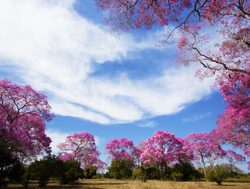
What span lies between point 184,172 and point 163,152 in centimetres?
436

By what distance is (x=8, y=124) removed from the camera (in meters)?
23.1

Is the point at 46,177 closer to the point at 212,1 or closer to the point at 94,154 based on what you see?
the point at 212,1

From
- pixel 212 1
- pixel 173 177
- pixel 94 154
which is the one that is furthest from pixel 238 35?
pixel 94 154

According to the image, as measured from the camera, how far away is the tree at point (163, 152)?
1623 inches

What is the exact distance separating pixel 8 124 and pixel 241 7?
19.7 m

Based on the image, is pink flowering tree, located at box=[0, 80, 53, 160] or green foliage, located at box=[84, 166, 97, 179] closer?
pink flowering tree, located at box=[0, 80, 53, 160]

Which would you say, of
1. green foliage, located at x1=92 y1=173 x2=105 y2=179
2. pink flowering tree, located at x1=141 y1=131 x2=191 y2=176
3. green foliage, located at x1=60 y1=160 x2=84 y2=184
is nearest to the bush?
pink flowering tree, located at x1=141 y1=131 x2=191 y2=176

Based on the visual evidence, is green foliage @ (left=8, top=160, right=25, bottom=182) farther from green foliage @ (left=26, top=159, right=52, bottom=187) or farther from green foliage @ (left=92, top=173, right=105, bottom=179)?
green foliage @ (left=92, top=173, right=105, bottom=179)

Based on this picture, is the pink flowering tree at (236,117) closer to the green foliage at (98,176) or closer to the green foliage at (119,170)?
the green foliage at (119,170)

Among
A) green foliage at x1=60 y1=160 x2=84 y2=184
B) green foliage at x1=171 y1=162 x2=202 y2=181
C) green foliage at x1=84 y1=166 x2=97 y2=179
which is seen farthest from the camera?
green foliage at x1=84 y1=166 x2=97 y2=179

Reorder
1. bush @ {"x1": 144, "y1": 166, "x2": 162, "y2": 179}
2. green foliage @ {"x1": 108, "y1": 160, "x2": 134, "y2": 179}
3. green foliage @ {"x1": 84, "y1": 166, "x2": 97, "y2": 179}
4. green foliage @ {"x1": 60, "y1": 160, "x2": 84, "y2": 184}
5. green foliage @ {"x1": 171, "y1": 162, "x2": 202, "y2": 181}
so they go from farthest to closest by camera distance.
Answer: green foliage @ {"x1": 84, "y1": 166, "x2": 97, "y2": 179}
green foliage @ {"x1": 108, "y1": 160, "x2": 134, "y2": 179}
bush @ {"x1": 144, "y1": 166, "x2": 162, "y2": 179}
green foliage @ {"x1": 171, "y1": 162, "x2": 202, "y2": 181}
green foliage @ {"x1": 60, "y1": 160, "x2": 84, "y2": 184}

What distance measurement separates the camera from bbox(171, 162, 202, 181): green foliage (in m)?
37.3

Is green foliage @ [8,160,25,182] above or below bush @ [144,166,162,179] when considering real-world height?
below

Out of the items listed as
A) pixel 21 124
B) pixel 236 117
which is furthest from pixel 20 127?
pixel 236 117
